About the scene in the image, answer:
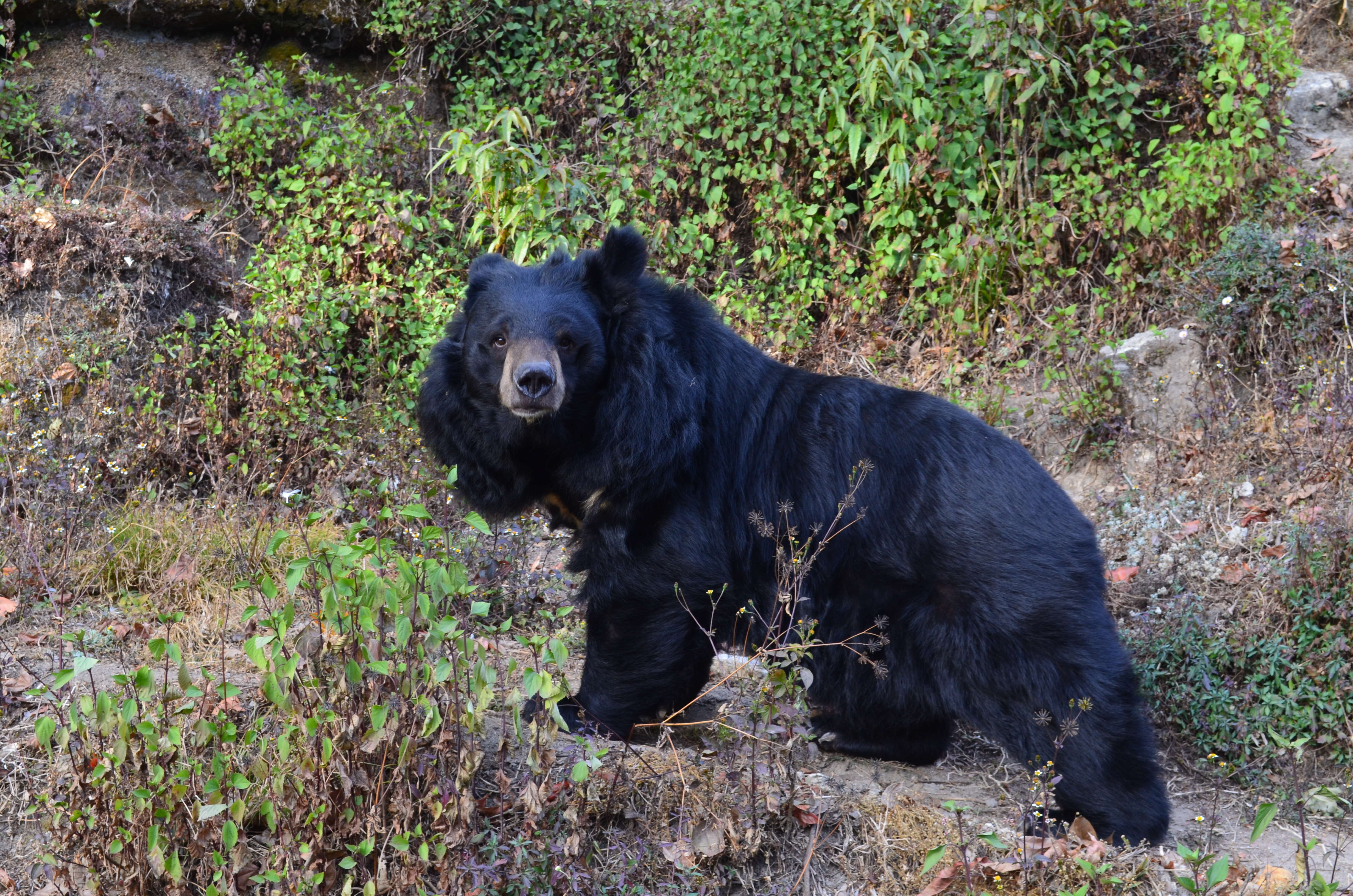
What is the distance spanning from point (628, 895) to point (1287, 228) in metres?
5.38

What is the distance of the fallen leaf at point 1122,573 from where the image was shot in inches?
197

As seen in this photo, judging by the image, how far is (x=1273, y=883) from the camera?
10.3 ft

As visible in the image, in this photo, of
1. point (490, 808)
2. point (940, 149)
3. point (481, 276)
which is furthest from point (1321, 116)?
point (490, 808)

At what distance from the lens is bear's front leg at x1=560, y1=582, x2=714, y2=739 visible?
3551 millimetres

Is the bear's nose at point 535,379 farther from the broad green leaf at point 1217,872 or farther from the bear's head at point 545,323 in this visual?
the broad green leaf at point 1217,872

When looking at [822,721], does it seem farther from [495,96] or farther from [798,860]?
[495,96]

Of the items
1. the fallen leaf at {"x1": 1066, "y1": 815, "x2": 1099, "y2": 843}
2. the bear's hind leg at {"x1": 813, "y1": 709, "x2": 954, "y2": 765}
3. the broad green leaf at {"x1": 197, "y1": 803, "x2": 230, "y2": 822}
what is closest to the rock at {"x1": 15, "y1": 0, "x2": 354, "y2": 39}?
the bear's hind leg at {"x1": 813, "y1": 709, "x2": 954, "y2": 765}

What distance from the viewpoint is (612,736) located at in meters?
3.66

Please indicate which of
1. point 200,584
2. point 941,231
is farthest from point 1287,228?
point 200,584

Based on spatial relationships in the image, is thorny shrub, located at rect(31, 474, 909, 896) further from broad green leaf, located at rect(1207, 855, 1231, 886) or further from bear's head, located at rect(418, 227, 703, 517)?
broad green leaf, located at rect(1207, 855, 1231, 886)

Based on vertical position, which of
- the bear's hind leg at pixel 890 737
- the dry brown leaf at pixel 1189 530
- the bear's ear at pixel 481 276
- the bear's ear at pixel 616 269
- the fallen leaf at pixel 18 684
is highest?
the bear's ear at pixel 616 269

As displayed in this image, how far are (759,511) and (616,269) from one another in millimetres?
917

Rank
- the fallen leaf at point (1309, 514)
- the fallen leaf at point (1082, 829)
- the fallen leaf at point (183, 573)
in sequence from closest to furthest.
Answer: the fallen leaf at point (1082, 829)
the fallen leaf at point (183, 573)
the fallen leaf at point (1309, 514)

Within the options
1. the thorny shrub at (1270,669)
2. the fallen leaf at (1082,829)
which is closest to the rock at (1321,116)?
the thorny shrub at (1270,669)
